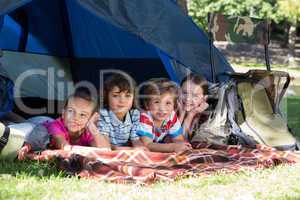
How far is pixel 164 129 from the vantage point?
413 cm

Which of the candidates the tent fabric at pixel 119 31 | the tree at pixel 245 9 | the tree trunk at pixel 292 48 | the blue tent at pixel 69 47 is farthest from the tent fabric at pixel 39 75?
the tree trunk at pixel 292 48

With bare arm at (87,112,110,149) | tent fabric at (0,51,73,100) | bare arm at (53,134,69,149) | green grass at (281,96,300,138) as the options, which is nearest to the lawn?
bare arm at (53,134,69,149)

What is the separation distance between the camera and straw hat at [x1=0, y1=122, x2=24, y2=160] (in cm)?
345

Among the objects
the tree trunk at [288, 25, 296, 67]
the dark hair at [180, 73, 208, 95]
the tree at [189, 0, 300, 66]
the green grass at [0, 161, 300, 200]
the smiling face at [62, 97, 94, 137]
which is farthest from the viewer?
the tree at [189, 0, 300, 66]

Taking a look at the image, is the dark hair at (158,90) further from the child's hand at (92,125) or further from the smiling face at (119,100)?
the child's hand at (92,125)

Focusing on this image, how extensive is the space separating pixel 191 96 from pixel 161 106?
37cm

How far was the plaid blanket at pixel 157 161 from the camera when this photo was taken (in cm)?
316

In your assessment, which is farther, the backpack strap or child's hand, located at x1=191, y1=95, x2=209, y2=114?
child's hand, located at x1=191, y1=95, x2=209, y2=114

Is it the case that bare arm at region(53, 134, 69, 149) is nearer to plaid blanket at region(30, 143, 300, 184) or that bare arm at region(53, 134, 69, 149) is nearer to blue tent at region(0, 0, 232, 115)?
plaid blanket at region(30, 143, 300, 184)

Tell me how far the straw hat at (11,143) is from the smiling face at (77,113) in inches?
14.8

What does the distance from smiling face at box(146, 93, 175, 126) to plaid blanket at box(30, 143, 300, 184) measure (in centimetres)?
33

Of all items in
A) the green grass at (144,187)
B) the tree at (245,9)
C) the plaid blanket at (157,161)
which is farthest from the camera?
the tree at (245,9)

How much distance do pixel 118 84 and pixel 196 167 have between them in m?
0.83

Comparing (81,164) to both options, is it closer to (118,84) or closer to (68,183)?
(68,183)
